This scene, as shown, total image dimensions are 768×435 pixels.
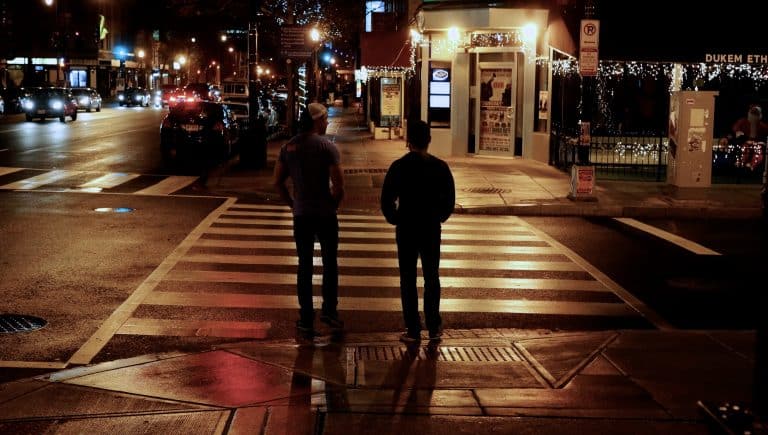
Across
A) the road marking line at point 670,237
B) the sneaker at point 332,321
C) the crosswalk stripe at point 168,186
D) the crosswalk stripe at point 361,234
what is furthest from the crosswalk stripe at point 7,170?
the sneaker at point 332,321

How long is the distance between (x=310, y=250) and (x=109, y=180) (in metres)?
13.5

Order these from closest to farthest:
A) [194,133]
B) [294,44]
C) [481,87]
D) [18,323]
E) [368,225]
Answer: [18,323]
[368,225]
[294,44]
[194,133]
[481,87]

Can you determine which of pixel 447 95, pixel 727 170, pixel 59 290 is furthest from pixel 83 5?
pixel 59 290

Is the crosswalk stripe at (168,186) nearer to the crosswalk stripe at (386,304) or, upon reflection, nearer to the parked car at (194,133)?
the parked car at (194,133)

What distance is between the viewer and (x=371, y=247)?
1248 centimetres

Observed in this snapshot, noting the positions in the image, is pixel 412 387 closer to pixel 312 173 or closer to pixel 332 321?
pixel 332 321

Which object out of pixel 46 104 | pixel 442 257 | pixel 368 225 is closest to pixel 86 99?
pixel 46 104

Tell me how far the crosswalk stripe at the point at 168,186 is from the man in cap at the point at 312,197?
11.1 meters

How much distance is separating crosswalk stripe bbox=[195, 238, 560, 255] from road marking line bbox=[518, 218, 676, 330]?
12.1 inches

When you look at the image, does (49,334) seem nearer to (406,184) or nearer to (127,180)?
(406,184)

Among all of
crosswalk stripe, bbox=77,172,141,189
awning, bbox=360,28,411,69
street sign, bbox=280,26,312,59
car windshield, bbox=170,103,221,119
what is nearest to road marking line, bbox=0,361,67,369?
crosswalk stripe, bbox=77,172,141,189

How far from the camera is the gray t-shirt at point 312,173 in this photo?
7.83 meters

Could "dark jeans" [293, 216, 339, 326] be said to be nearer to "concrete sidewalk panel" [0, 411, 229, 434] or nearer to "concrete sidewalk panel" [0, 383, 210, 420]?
"concrete sidewalk panel" [0, 383, 210, 420]

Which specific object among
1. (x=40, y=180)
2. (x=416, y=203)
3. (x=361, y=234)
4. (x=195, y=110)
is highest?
(x=195, y=110)
